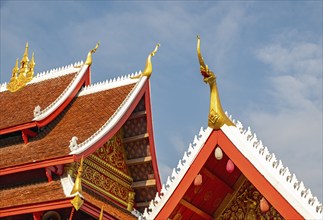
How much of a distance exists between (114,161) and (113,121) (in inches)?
49.0

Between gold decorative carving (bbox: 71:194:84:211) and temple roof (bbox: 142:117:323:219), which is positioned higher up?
temple roof (bbox: 142:117:323:219)

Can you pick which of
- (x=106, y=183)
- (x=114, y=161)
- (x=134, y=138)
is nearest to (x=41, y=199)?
(x=106, y=183)

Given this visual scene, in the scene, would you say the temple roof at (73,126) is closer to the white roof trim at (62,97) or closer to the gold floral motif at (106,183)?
the white roof trim at (62,97)

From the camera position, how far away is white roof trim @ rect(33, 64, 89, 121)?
14.1 metres

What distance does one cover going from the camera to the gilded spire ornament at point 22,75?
57.7ft

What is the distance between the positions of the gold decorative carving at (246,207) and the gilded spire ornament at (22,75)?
36.1ft

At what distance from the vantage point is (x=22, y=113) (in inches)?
595

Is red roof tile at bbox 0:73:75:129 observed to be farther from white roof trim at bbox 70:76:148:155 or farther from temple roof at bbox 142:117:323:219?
temple roof at bbox 142:117:323:219

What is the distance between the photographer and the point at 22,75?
17.9 metres

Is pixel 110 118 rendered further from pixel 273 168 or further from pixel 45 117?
pixel 273 168

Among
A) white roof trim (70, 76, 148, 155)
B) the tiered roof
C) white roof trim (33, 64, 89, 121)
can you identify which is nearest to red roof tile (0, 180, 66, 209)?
the tiered roof

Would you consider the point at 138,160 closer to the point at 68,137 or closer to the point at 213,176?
the point at 68,137

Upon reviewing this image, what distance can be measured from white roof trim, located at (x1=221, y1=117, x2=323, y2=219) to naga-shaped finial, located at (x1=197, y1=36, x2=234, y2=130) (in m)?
0.09

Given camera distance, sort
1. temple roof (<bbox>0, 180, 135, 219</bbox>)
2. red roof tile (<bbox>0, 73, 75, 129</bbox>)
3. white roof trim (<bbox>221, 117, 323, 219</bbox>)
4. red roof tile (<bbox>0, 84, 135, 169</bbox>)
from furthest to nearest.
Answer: red roof tile (<bbox>0, 73, 75, 129</bbox>) < red roof tile (<bbox>0, 84, 135, 169</bbox>) < temple roof (<bbox>0, 180, 135, 219</bbox>) < white roof trim (<bbox>221, 117, 323, 219</bbox>)
